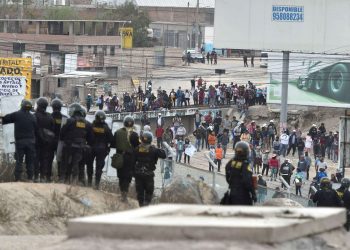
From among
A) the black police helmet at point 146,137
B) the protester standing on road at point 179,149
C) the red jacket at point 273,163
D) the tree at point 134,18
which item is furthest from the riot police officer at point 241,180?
the tree at point 134,18

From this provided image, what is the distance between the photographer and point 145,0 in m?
114

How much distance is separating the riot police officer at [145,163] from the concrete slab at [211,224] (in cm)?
854

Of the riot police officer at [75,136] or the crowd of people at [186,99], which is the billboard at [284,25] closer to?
the crowd of people at [186,99]

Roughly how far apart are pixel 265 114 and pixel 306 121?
1.94 meters

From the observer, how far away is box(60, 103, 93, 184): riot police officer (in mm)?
16750

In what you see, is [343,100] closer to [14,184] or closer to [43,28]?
[43,28]

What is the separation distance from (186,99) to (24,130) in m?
37.9

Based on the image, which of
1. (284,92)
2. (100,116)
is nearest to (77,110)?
(100,116)

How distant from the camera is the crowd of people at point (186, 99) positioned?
168 feet

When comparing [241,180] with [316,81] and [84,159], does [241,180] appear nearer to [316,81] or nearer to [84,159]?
[84,159]

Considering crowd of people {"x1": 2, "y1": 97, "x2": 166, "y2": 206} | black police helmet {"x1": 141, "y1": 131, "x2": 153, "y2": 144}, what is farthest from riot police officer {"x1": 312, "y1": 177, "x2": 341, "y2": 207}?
black police helmet {"x1": 141, "y1": 131, "x2": 153, "y2": 144}

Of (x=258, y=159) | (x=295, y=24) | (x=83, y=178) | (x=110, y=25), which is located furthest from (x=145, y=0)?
(x=83, y=178)

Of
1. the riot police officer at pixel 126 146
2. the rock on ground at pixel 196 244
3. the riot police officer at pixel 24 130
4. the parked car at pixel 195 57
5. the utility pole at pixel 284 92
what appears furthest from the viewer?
the parked car at pixel 195 57

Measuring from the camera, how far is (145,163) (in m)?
15.9
